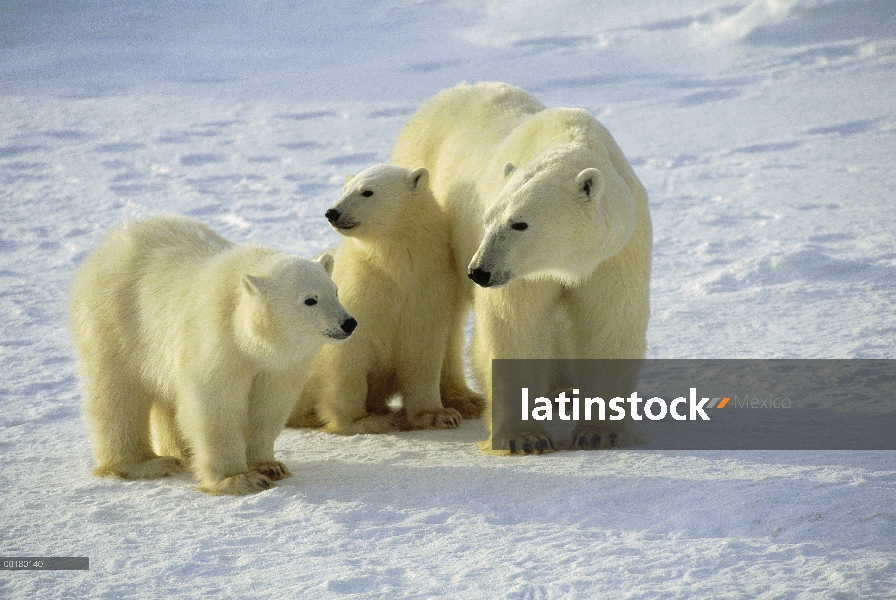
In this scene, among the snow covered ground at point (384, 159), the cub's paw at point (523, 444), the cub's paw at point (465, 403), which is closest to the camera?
the snow covered ground at point (384, 159)

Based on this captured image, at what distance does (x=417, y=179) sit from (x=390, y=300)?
0.62 m

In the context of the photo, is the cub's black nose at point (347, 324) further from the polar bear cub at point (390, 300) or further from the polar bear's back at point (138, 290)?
the polar bear cub at point (390, 300)

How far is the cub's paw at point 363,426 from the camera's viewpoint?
5277 mm

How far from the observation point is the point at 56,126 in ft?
41.7

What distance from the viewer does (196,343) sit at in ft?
13.9

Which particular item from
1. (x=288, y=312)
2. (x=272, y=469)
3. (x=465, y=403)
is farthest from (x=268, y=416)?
(x=465, y=403)

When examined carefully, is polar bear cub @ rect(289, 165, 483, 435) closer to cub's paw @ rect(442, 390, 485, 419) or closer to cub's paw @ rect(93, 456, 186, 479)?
cub's paw @ rect(442, 390, 485, 419)

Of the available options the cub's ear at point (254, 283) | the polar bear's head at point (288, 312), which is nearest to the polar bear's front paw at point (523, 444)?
the polar bear's head at point (288, 312)

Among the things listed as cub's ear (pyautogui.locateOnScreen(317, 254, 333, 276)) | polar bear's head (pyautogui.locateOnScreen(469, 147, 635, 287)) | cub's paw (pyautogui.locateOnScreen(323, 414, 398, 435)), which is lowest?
cub's paw (pyautogui.locateOnScreen(323, 414, 398, 435))

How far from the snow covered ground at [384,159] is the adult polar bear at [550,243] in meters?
0.51

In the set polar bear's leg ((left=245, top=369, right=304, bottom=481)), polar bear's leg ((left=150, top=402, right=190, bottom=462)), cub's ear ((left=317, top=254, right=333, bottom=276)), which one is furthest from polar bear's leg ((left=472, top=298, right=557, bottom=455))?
polar bear's leg ((left=150, top=402, right=190, bottom=462))

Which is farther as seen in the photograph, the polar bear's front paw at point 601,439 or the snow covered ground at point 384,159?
the polar bear's front paw at point 601,439

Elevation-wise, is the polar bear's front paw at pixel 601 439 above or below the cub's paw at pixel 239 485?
above

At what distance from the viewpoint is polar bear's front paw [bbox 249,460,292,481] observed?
4457 mm
